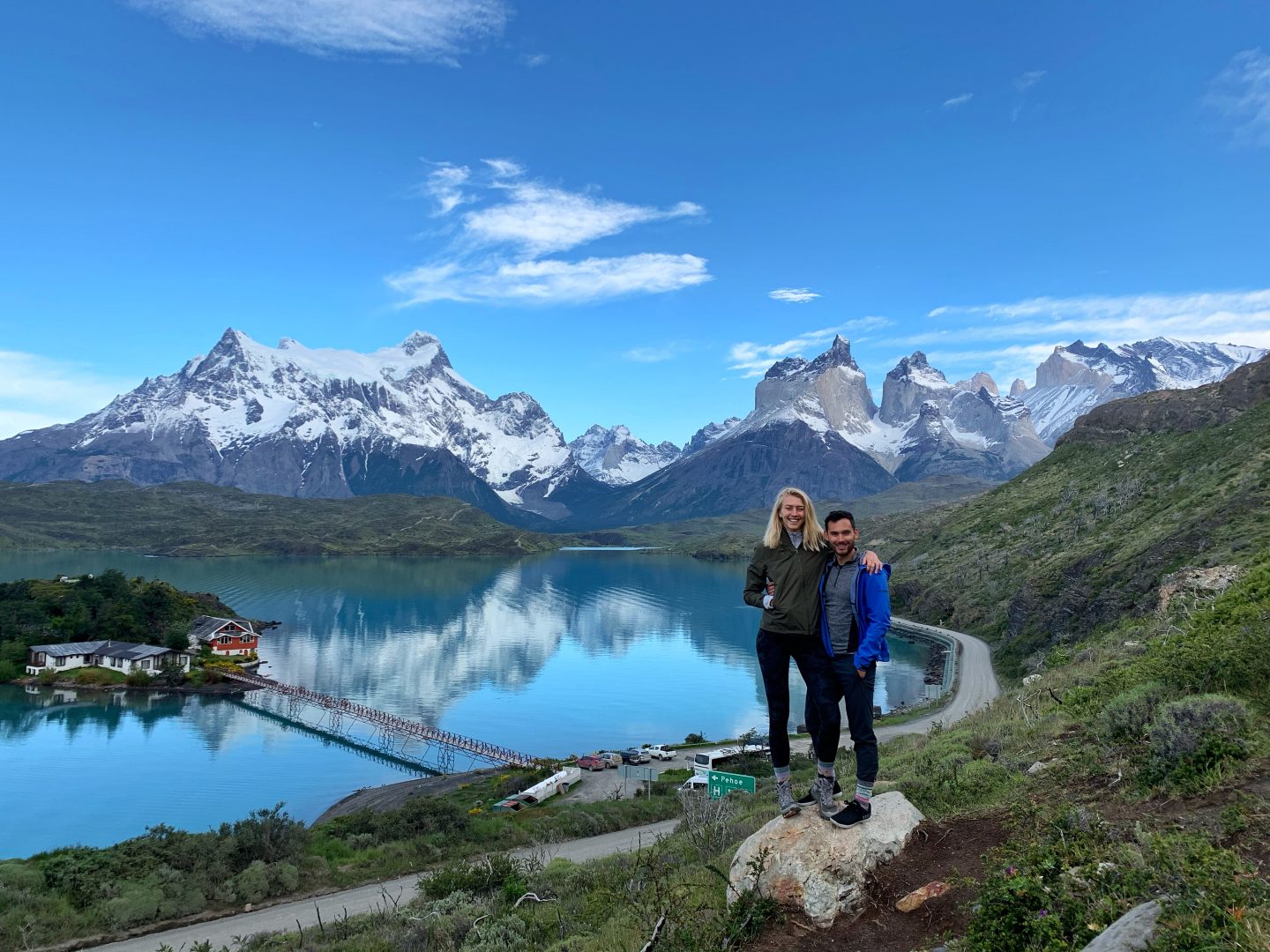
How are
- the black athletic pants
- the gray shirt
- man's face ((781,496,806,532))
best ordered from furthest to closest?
man's face ((781,496,806,532)) → the gray shirt → the black athletic pants

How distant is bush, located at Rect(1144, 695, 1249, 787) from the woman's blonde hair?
3.95 m

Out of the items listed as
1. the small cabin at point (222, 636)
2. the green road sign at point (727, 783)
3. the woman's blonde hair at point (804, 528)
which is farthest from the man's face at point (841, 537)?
the small cabin at point (222, 636)

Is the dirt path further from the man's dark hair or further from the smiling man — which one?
the man's dark hair

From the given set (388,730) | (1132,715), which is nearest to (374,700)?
(388,730)

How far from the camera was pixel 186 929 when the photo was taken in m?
17.5

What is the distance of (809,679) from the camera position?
7473mm

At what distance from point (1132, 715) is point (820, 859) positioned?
195 inches

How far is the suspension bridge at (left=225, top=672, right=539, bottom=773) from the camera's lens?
46.6 m

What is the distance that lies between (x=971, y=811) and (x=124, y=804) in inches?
1773

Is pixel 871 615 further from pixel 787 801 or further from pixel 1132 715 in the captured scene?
pixel 1132 715

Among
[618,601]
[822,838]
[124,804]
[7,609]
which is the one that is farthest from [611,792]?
[618,601]

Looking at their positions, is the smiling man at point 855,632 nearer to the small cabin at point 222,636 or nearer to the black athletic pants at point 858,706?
the black athletic pants at point 858,706

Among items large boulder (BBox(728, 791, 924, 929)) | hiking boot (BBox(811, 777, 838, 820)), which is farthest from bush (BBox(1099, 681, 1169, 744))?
hiking boot (BBox(811, 777, 838, 820))

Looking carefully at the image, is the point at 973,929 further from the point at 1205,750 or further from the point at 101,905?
the point at 101,905
